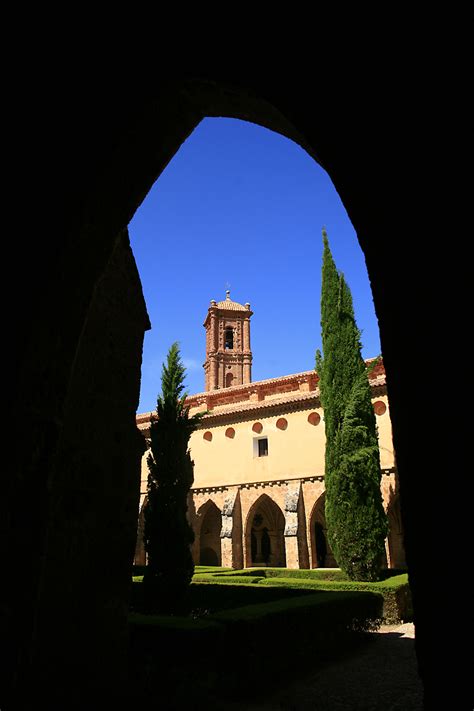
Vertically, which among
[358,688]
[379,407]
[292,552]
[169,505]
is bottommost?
[358,688]

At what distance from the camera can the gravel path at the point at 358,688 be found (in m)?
6.12

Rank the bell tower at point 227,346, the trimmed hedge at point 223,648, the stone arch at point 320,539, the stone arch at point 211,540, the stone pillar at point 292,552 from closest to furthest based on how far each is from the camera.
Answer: the trimmed hedge at point 223,648 → the stone pillar at point 292,552 → the stone arch at point 320,539 → the stone arch at point 211,540 → the bell tower at point 227,346

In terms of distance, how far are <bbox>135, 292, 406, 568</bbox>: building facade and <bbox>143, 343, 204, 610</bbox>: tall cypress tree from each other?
8693 millimetres

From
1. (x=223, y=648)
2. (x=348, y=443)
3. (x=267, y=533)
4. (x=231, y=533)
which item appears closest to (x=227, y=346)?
(x=267, y=533)

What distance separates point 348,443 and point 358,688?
11.2m

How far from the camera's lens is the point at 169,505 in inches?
536

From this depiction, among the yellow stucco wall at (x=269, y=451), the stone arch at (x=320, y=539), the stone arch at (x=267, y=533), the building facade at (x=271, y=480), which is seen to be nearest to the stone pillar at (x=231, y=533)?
the building facade at (x=271, y=480)

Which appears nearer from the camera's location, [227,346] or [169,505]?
[169,505]

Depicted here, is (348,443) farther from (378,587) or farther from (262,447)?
(262,447)

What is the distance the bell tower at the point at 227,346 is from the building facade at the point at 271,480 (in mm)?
20913

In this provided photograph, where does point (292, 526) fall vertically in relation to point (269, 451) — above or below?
below

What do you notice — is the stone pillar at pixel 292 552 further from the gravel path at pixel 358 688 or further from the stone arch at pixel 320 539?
the gravel path at pixel 358 688

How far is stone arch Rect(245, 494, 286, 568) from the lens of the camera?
78.7ft

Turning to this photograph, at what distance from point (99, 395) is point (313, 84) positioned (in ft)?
15.2
